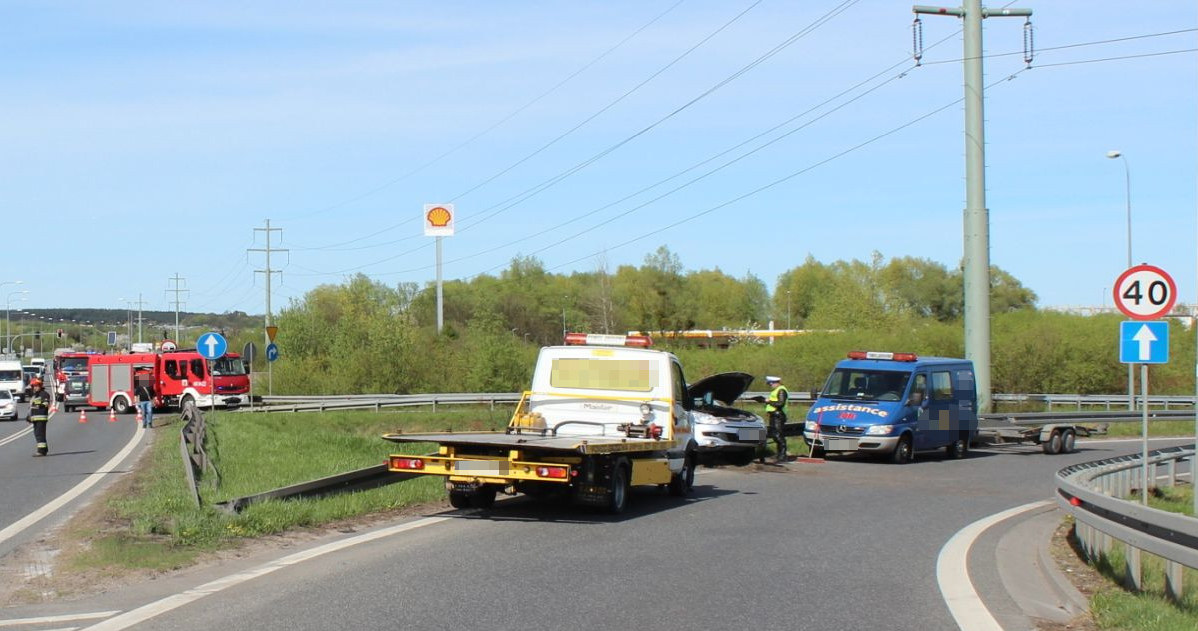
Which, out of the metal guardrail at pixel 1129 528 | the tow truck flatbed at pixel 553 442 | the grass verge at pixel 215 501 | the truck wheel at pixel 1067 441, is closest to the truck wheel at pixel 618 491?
the tow truck flatbed at pixel 553 442

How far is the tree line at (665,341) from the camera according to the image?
52875mm

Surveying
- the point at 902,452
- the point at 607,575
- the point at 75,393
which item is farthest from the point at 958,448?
the point at 75,393

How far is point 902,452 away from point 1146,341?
9246mm

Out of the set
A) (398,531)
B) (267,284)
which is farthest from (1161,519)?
(267,284)

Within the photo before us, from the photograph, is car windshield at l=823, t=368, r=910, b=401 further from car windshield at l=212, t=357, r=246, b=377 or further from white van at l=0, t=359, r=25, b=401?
white van at l=0, t=359, r=25, b=401

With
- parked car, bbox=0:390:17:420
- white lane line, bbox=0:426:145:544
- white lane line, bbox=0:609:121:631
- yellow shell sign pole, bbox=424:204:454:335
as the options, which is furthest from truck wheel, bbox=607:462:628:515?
yellow shell sign pole, bbox=424:204:454:335

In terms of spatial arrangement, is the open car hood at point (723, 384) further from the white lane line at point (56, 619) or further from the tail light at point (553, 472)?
the white lane line at point (56, 619)

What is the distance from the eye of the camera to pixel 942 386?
25.6 m

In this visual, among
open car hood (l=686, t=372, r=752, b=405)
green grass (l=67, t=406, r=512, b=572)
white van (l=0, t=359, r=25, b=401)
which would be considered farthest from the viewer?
white van (l=0, t=359, r=25, b=401)

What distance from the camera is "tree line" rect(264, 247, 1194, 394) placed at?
2082 inches

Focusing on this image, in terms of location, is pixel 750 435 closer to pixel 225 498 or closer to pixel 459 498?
pixel 459 498

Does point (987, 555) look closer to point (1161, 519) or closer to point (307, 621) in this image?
point (1161, 519)

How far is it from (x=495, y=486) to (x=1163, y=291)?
28.2ft

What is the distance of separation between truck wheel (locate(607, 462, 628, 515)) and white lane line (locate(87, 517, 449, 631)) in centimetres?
220
